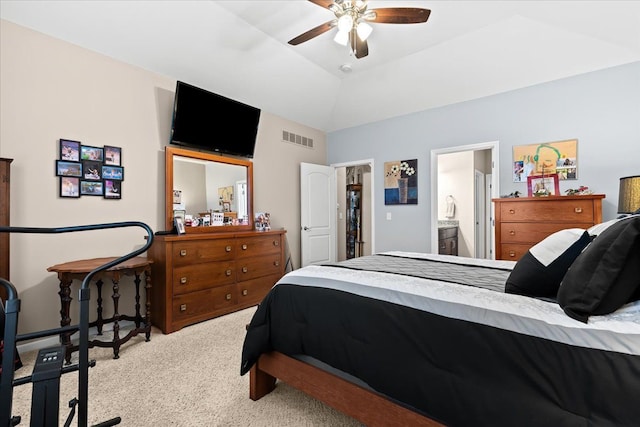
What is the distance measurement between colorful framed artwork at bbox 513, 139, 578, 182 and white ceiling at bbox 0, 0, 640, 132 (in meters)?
0.78

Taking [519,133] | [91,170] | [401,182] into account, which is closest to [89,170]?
[91,170]

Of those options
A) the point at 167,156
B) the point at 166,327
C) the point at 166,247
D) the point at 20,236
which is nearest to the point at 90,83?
the point at 167,156

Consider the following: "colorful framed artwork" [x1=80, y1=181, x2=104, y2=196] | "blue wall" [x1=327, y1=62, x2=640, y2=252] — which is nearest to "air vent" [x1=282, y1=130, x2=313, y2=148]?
"blue wall" [x1=327, y1=62, x2=640, y2=252]

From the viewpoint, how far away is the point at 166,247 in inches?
112

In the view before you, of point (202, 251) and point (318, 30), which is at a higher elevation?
point (318, 30)

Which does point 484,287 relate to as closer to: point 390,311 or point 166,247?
point 390,311

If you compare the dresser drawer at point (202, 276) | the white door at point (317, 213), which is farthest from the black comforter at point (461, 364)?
the white door at point (317, 213)

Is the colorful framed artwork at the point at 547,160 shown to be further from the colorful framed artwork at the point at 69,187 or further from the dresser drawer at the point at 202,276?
the colorful framed artwork at the point at 69,187

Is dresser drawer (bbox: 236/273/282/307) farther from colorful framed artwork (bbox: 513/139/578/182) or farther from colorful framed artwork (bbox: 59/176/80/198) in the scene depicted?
colorful framed artwork (bbox: 513/139/578/182)

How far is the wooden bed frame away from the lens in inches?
50.9

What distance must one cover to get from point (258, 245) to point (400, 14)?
2.82m

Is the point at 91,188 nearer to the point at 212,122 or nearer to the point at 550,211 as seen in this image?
the point at 212,122

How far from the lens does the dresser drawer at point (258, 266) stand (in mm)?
3531

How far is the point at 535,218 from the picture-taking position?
9.98 ft
